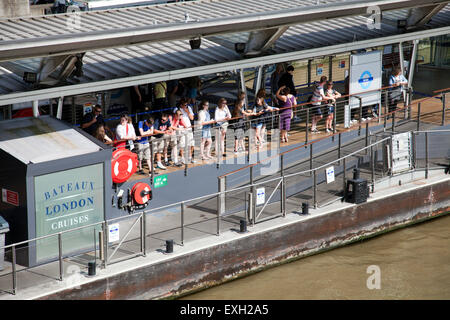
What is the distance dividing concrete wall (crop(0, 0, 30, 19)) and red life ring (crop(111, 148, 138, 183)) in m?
8.97

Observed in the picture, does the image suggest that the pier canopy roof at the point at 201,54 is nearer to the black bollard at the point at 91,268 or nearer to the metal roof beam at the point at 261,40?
the metal roof beam at the point at 261,40

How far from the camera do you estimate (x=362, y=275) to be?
1752 cm

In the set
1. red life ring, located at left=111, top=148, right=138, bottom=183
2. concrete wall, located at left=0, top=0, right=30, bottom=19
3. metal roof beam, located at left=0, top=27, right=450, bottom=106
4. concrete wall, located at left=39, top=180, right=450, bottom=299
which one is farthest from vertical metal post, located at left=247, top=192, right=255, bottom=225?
concrete wall, located at left=0, top=0, right=30, bottom=19

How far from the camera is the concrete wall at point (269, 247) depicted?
50.4ft

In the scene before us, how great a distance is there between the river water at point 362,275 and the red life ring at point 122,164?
2802 millimetres

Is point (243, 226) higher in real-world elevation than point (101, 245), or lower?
lower

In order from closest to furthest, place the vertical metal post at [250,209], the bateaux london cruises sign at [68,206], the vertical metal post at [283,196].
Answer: the bateaux london cruises sign at [68,206] < the vertical metal post at [250,209] < the vertical metal post at [283,196]

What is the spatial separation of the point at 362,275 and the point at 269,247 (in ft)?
6.64

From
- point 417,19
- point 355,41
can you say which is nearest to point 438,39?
point 417,19

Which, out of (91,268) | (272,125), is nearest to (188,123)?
(272,125)

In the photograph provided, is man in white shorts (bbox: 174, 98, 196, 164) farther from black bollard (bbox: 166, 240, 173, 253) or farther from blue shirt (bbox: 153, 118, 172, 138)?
black bollard (bbox: 166, 240, 173, 253)

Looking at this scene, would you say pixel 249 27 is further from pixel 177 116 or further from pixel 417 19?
pixel 417 19

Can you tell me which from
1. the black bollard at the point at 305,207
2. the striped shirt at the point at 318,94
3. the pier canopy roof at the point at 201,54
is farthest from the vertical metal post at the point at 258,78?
the black bollard at the point at 305,207
